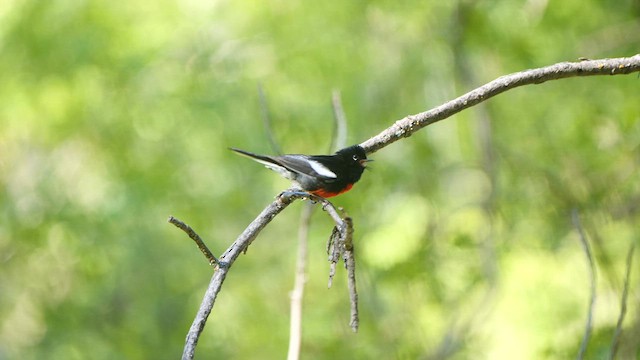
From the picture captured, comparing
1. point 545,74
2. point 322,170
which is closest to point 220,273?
point 545,74

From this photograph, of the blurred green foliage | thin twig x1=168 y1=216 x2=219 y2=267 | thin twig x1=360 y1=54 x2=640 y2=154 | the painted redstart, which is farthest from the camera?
the blurred green foliage

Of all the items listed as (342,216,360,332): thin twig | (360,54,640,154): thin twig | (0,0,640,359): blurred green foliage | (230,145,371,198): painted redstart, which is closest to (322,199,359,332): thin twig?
(342,216,360,332): thin twig

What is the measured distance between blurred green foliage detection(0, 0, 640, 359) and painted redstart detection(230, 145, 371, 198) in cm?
219

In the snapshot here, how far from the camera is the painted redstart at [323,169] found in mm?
3916

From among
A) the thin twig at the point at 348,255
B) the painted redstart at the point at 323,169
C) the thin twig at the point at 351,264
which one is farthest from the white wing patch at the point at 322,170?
the thin twig at the point at 351,264

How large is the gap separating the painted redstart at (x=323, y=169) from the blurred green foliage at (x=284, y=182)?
2.19 meters

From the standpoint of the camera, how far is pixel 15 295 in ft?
31.2

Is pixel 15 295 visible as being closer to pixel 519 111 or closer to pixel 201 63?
pixel 201 63

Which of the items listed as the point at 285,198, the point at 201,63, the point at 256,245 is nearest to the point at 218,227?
the point at 256,245

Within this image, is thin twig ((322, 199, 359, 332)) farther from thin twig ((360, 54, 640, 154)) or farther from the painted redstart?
the painted redstart

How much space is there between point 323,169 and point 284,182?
17.2ft

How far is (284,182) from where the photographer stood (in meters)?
9.20

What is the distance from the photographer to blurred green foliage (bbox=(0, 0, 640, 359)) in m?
6.61

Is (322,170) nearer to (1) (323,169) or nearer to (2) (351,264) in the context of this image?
(1) (323,169)
